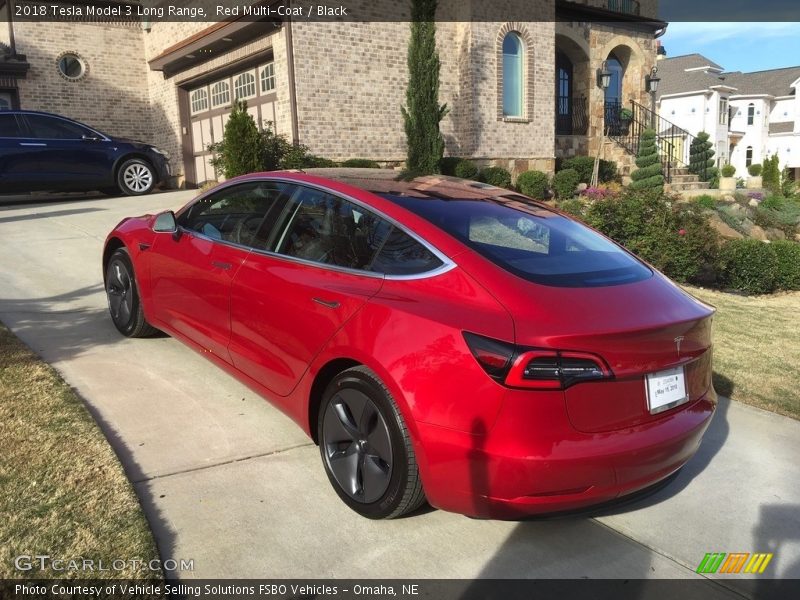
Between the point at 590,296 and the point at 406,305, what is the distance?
2.51 feet

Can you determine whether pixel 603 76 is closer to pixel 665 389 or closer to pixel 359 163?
pixel 359 163

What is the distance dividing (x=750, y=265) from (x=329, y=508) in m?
8.61

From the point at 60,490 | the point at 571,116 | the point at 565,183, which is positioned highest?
the point at 571,116

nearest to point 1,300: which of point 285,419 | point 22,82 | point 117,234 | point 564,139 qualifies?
point 117,234

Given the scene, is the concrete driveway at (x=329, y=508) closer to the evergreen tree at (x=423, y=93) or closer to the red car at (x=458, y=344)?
the red car at (x=458, y=344)

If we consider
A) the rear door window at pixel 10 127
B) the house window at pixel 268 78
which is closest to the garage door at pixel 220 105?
the house window at pixel 268 78

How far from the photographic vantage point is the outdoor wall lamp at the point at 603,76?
19359mm

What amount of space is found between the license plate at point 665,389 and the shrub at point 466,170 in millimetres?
12763

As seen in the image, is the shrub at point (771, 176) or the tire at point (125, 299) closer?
the tire at point (125, 299)

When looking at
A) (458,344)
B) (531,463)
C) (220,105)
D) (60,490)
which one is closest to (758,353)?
(531,463)

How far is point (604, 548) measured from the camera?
2945 millimetres

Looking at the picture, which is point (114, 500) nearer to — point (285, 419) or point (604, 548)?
point (285, 419)

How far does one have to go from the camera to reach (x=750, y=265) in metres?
9.63

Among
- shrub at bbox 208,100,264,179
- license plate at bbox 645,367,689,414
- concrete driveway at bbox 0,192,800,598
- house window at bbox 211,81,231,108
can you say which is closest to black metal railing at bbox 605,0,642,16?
house window at bbox 211,81,231,108
